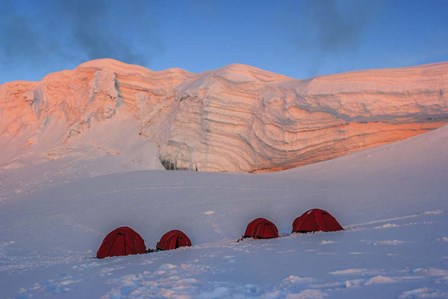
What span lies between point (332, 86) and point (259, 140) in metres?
4.42

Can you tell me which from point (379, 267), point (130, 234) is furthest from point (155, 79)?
point (379, 267)

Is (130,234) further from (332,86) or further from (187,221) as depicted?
(332,86)

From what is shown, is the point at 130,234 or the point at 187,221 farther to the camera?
the point at 187,221

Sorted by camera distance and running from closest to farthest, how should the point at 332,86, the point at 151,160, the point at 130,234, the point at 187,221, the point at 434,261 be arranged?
1. the point at 434,261
2. the point at 130,234
3. the point at 187,221
4. the point at 332,86
5. the point at 151,160

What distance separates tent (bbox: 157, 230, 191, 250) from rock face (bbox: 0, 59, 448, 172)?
449 inches

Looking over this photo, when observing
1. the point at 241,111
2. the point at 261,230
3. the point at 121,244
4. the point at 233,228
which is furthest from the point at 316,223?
the point at 241,111

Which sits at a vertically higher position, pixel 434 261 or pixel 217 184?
pixel 217 184

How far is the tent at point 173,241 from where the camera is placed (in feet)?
30.6

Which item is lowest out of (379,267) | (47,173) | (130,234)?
(379,267)

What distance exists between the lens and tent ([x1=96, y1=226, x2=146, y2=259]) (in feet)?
→ 29.4

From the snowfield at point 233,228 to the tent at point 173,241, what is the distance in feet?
1.34

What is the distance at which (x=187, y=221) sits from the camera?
12.2m

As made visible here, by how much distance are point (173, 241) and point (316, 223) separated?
3.38 m

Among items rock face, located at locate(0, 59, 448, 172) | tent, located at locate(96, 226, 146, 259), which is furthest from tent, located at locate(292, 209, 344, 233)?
rock face, located at locate(0, 59, 448, 172)
